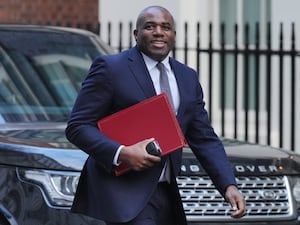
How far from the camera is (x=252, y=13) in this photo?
38.5 ft

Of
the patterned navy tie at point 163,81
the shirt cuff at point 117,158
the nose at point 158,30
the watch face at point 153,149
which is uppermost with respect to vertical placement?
the nose at point 158,30

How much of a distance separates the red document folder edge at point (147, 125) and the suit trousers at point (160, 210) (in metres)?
0.23

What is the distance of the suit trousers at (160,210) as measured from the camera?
13.5 ft

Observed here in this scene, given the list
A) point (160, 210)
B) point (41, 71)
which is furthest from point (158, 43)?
point (41, 71)

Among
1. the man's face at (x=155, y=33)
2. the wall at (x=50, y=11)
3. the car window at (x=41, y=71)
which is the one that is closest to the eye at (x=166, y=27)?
the man's face at (x=155, y=33)

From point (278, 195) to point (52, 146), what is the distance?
1414 mm

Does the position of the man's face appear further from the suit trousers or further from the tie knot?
the suit trousers

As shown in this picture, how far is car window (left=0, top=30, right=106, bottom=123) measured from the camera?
20.7ft

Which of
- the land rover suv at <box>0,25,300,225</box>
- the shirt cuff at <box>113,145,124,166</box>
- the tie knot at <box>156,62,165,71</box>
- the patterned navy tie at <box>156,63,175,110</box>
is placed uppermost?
the tie knot at <box>156,62,165,71</box>

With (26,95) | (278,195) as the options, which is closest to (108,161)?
(278,195)

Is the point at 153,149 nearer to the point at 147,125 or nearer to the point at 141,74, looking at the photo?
the point at 147,125

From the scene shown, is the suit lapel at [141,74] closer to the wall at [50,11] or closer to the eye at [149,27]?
the eye at [149,27]

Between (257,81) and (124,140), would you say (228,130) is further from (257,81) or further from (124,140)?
(124,140)

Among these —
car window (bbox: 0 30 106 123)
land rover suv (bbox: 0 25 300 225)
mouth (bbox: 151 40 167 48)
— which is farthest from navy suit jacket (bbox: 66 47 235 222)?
car window (bbox: 0 30 106 123)
